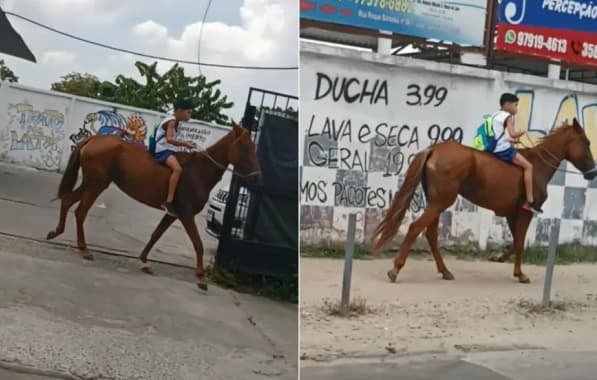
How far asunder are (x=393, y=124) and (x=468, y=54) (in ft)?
0.95

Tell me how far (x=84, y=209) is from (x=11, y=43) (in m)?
0.34

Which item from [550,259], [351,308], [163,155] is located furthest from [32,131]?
[550,259]

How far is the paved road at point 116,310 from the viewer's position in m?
1.47

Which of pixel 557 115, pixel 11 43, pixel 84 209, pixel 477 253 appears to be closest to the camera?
pixel 11 43

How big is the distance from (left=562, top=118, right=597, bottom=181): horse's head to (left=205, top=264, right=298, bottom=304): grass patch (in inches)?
33.1

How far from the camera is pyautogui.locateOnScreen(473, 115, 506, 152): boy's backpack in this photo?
183cm

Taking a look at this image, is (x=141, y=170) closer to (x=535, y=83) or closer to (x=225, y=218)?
(x=225, y=218)

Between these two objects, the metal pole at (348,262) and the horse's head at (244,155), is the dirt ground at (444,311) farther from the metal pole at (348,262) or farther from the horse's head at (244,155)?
the horse's head at (244,155)

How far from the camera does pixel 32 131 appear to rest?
148 centimetres

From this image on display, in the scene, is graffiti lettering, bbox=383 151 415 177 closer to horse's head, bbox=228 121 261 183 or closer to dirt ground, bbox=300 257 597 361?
dirt ground, bbox=300 257 597 361

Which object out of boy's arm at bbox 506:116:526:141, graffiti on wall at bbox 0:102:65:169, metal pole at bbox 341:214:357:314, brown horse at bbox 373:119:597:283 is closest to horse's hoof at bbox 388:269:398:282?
brown horse at bbox 373:119:597:283

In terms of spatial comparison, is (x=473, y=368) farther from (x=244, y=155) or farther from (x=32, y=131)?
(x=32, y=131)

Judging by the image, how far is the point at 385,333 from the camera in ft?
5.57

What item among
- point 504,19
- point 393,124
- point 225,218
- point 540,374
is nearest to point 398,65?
point 393,124
